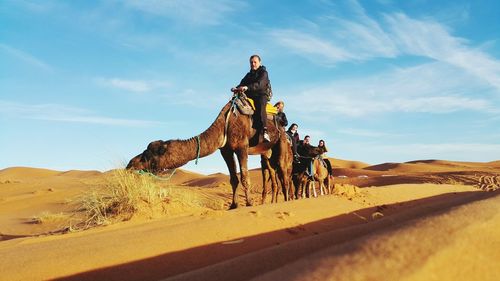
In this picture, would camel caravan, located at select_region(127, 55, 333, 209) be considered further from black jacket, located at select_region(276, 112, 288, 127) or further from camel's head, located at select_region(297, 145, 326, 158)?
camel's head, located at select_region(297, 145, 326, 158)

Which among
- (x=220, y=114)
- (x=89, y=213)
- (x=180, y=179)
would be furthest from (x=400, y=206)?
(x=180, y=179)

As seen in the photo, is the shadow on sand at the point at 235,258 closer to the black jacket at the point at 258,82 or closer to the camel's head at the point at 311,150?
the black jacket at the point at 258,82

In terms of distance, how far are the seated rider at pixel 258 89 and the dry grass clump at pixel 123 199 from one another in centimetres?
257

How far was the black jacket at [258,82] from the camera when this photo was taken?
938 centimetres

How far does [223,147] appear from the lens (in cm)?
927

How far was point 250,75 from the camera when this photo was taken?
9758 millimetres

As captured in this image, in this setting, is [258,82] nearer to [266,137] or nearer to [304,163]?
[266,137]

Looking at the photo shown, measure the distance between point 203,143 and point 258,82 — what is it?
1808mm

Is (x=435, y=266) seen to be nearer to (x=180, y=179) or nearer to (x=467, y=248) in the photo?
(x=467, y=248)

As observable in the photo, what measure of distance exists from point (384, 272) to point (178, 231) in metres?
3.24

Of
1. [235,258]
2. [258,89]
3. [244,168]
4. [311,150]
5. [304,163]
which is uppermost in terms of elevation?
A: [258,89]

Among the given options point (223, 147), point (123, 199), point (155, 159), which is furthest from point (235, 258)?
point (223, 147)

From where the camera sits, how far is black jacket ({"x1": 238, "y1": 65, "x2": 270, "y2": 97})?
9383mm

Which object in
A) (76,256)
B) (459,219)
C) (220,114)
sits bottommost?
(76,256)
